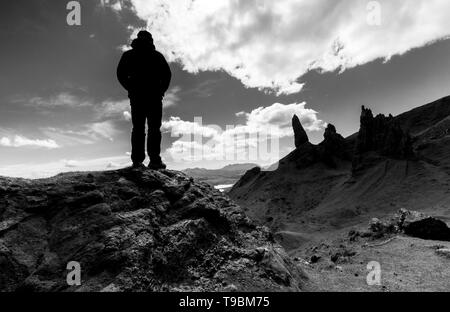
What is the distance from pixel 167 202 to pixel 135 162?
6.08 feet

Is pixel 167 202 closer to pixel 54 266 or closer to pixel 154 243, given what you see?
pixel 154 243

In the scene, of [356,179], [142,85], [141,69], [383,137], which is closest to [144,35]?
[141,69]

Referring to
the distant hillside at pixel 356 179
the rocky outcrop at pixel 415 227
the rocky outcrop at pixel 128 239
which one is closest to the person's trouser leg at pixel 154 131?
the rocky outcrop at pixel 128 239

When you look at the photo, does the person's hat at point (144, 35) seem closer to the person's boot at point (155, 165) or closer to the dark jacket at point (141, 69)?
the dark jacket at point (141, 69)

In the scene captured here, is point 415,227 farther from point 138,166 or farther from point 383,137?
point 383,137

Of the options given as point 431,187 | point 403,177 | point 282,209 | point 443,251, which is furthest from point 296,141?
point 443,251

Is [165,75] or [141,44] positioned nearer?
[141,44]

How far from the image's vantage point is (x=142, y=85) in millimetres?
9328

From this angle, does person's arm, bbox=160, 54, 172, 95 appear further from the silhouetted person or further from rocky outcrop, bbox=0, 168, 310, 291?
rocky outcrop, bbox=0, 168, 310, 291

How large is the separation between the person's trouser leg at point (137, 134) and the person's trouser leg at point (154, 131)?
0.32 meters

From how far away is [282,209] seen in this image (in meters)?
65.9

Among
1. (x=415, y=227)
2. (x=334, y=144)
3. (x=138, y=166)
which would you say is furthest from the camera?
(x=334, y=144)

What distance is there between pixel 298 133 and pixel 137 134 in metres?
89.4
